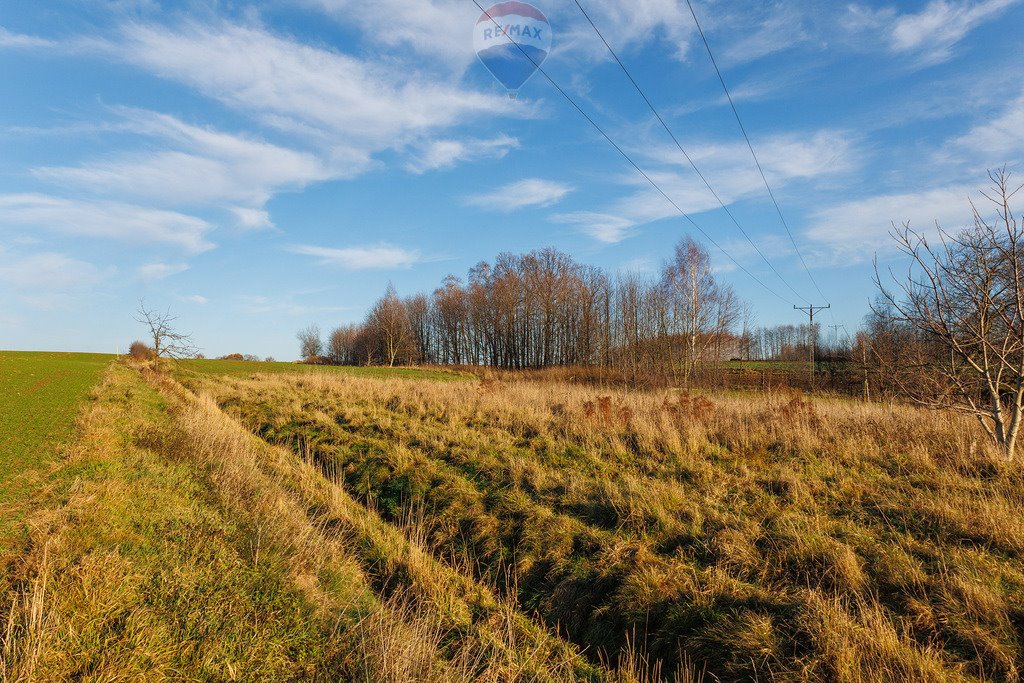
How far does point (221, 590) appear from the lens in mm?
4664

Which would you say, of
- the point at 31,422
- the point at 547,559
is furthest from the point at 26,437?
the point at 547,559

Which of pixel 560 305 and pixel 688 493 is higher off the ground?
pixel 560 305

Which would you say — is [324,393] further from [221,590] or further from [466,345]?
[466,345]

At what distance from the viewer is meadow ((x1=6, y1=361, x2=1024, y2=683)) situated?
4023 mm

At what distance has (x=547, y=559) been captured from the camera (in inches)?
262

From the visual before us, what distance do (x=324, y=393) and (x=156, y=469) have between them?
16242mm

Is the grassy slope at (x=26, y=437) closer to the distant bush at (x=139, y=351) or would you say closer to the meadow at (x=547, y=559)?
the meadow at (x=547, y=559)

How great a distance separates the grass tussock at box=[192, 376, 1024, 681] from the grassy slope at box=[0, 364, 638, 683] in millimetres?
535

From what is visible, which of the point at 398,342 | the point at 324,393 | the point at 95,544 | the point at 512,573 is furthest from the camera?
the point at 398,342

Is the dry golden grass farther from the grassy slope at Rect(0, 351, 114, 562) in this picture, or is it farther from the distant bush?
the distant bush

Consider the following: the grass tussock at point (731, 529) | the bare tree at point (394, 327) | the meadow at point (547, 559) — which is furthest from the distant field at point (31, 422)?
the bare tree at point (394, 327)

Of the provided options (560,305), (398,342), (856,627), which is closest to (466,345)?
(398,342)

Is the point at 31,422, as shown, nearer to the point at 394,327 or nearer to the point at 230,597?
the point at 230,597

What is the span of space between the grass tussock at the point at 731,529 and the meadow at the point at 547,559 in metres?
0.03
